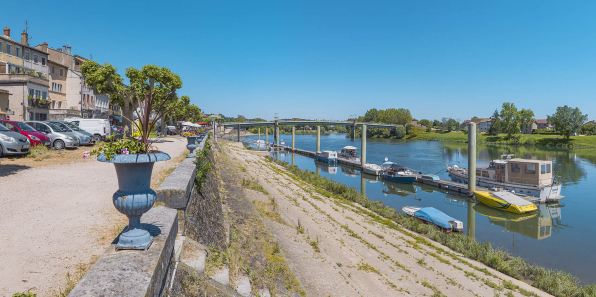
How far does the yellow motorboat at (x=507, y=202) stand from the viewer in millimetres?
25203

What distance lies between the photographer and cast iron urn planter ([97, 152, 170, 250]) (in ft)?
11.3

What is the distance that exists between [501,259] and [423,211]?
7402 mm

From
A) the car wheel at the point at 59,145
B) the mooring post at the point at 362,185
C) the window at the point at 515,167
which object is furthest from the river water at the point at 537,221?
the car wheel at the point at 59,145

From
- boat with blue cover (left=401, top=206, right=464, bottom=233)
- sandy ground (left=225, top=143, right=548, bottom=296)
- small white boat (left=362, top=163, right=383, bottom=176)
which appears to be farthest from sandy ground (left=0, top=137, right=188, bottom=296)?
small white boat (left=362, top=163, right=383, bottom=176)

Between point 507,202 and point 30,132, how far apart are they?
34.7 metres

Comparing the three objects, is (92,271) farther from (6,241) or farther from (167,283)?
(6,241)

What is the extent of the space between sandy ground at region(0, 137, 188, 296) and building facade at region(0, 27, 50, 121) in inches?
1167

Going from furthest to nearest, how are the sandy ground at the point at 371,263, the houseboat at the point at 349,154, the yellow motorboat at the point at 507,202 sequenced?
the houseboat at the point at 349,154, the yellow motorboat at the point at 507,202, the sandy ground at the point at 371,263

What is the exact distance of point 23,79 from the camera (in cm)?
3148

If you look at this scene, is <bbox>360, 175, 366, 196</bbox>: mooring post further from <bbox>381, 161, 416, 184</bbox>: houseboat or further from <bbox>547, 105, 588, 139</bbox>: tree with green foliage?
<bbox>547, 105, 588, 139</bbox>: tree with green foliage

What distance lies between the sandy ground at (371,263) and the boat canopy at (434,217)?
13.5 feet

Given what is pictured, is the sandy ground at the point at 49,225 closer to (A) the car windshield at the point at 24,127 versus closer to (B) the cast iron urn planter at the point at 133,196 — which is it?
(B) the cast iron urn planter at the point at 133,196

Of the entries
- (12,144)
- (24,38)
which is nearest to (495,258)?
(12,144)

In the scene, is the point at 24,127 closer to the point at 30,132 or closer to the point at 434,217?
the point at 30,132
